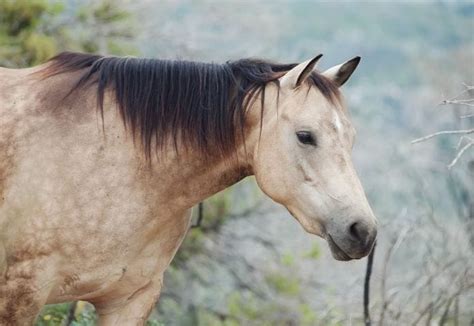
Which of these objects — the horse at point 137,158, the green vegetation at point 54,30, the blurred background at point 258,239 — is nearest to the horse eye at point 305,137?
the horse at point 137,158

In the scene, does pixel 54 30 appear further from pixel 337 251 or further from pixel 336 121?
pixel 337 251

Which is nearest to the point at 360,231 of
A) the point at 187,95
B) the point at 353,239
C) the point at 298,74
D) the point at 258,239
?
the point at 353,239

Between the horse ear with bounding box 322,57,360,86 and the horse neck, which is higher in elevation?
the horse ear with bounding box 322,57,360,86

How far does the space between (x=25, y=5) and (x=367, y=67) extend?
2422 centimetres

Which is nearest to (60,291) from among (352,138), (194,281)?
(352,138)

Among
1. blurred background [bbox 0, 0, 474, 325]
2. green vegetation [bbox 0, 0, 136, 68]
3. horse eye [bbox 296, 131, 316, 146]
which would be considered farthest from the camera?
green vegetation [bbox 0, 0, 136, 68]

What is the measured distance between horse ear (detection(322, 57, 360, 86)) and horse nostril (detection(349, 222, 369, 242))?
887 millimetres

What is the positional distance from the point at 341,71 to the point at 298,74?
328 millimetres

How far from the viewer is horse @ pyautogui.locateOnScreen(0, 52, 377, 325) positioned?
16.0ft

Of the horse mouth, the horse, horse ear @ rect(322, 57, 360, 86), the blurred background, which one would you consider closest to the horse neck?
the horse

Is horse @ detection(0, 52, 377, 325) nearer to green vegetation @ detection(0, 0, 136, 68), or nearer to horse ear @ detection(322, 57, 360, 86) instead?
horse ear @ detection(322, 57, 360, 86)

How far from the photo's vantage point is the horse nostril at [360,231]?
4609 millimetres

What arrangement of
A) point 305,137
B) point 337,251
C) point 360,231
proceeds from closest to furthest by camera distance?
point 360,231 < point 337,251 < point 305,137

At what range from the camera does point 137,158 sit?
5066 mm
